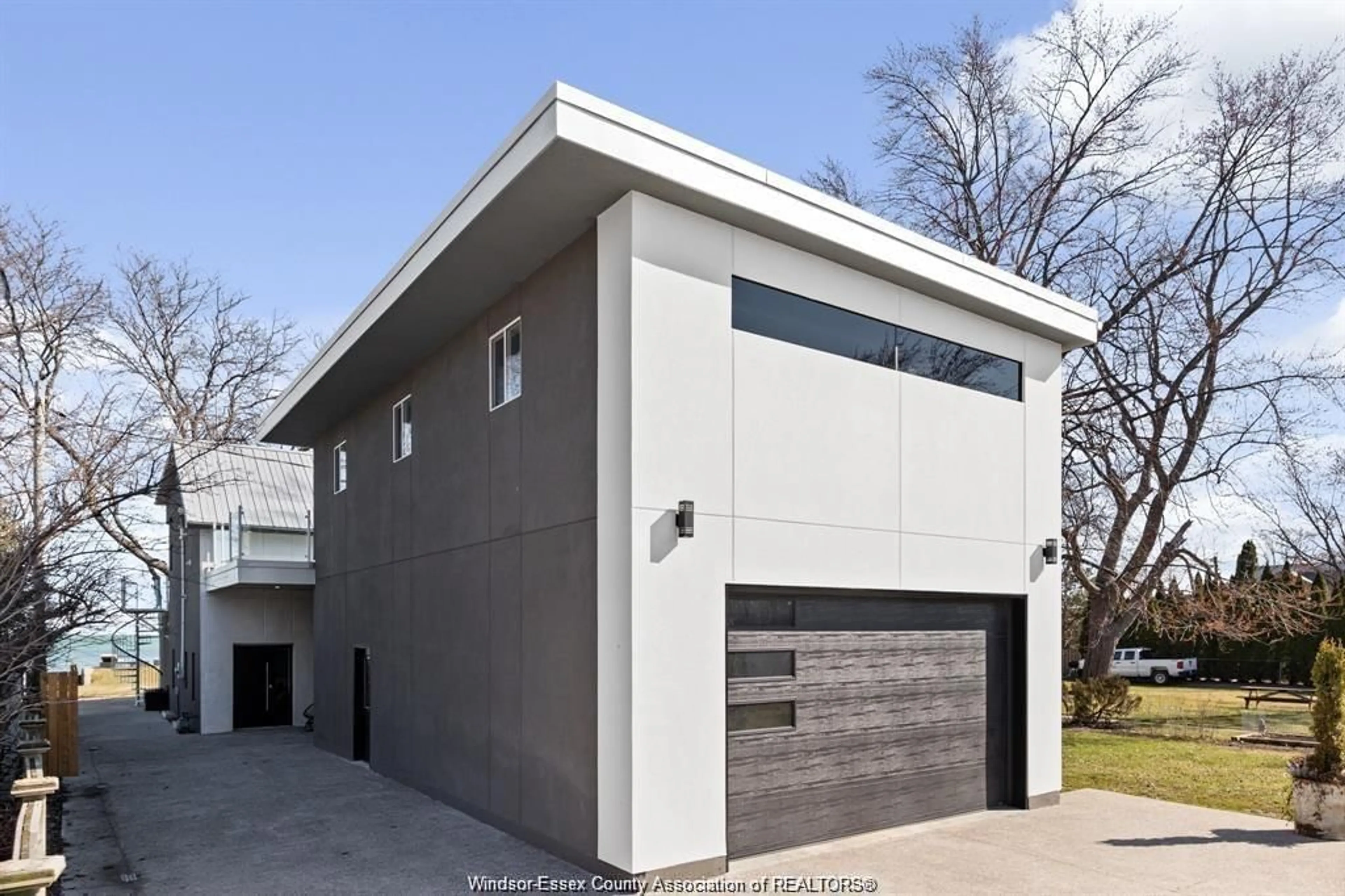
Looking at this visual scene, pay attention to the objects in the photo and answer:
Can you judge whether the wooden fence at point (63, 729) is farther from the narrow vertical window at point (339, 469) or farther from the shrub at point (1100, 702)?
the shrub at point (1100, 702)

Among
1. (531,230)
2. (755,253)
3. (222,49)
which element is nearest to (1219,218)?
(755,253)

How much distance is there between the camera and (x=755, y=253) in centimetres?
848

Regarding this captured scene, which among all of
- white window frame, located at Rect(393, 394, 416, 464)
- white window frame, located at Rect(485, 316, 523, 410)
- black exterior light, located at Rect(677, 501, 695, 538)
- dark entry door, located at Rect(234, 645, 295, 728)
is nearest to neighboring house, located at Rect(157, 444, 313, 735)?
dark entry door, located at Rect(234, 645, 295, 728)

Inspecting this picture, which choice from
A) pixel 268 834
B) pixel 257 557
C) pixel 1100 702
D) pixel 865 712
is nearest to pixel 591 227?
pixel 865 712

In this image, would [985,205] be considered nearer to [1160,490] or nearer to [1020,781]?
[1160,490]

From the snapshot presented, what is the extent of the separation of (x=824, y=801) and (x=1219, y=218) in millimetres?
16819

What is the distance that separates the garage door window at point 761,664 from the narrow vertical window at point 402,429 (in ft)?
20.3

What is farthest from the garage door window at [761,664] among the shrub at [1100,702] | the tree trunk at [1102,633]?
the tree trunk at [1102,633]

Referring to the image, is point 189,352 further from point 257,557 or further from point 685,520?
point 685,520

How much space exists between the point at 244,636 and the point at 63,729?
21.9 ft

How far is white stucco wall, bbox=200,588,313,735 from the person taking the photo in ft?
63.7

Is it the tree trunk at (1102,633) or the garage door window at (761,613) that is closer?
the garage door window at (761,613)

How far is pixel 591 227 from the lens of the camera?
830 cm

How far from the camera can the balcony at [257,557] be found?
1750cm
